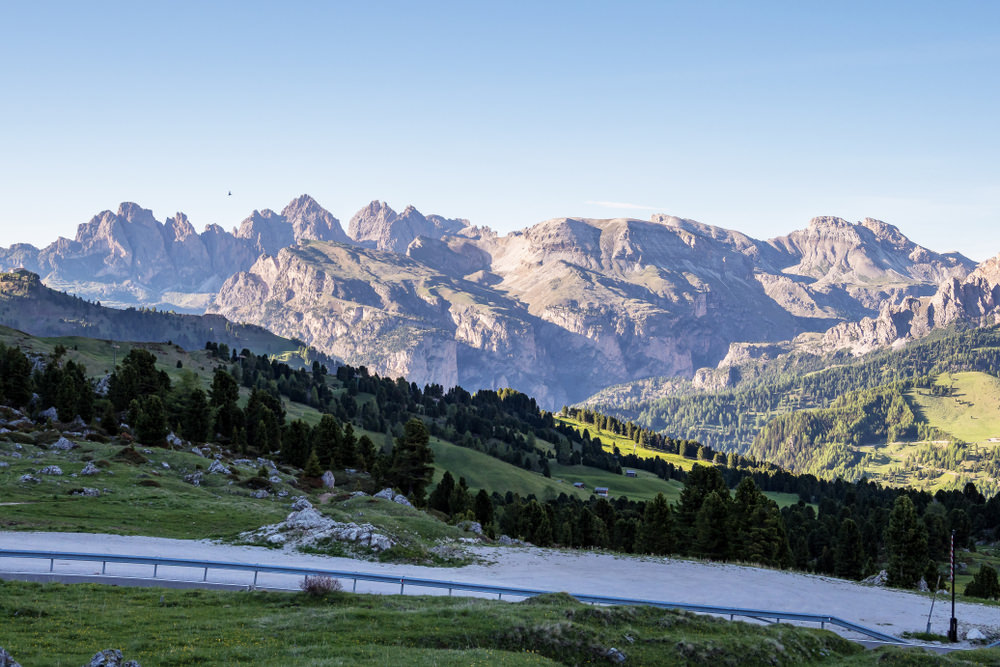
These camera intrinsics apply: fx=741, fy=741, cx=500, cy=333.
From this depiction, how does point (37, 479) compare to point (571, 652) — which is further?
point (37, 479)

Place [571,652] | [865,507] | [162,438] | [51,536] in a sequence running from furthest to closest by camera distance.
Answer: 1. [865,507]
2. [162,438]
3. [51,536]
4. [571,652]

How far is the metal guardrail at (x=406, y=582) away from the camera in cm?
4419

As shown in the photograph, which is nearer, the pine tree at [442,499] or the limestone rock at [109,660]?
the limestone rock at [109,660]

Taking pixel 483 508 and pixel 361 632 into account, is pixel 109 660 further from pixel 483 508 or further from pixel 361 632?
pixel 483 508

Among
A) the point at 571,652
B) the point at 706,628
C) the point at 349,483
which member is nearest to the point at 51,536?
the point at 571,652

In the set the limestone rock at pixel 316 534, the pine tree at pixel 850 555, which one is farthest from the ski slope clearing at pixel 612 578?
the pine tree at pixel 850 555

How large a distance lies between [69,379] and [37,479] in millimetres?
52817

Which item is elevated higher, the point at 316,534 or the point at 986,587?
the point at 316,534

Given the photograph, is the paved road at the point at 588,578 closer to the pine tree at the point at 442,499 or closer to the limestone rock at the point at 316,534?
the limestone rock at the point at 316,534

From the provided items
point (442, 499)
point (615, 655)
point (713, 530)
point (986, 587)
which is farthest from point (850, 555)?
point (615, 655)

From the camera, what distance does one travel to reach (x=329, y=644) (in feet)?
103

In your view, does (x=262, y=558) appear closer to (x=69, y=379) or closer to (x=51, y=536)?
(x=51, y=536)

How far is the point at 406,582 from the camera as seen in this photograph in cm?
4675

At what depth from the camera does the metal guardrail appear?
145ft
